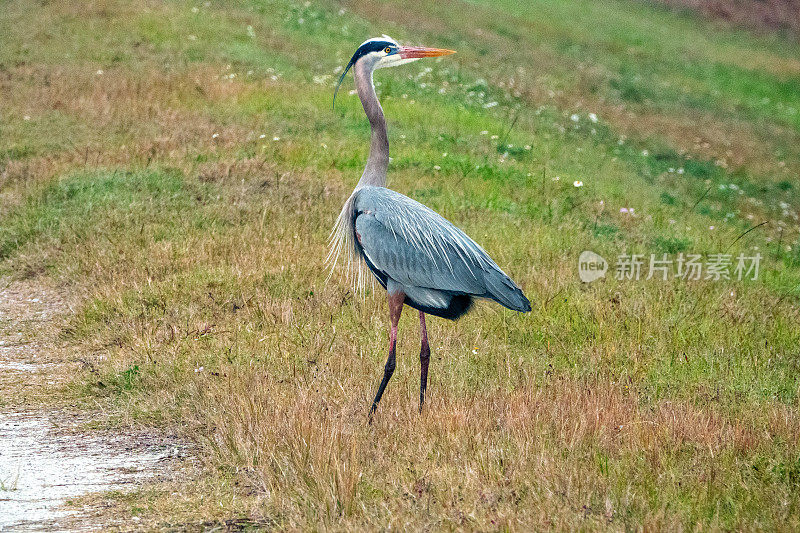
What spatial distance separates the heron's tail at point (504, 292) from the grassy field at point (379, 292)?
1.84 ft

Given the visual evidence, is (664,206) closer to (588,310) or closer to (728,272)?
(728,272)

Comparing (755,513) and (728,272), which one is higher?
(755,513)

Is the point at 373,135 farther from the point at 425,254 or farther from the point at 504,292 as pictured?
the point at 504,292

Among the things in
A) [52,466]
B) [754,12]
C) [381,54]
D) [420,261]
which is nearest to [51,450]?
[52,466]

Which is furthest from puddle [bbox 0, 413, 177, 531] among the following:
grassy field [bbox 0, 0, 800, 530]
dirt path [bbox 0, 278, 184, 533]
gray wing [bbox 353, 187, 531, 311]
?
gray wing [bbox 353, 187, 531, 311]

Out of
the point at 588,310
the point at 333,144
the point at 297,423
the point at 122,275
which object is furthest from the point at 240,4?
the point at 297,423

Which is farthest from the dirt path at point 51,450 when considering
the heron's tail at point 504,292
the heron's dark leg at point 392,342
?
the heron's tail at point 504,292

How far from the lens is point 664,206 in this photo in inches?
496

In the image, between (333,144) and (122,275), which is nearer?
(122,275)

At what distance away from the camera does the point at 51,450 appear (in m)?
5.41

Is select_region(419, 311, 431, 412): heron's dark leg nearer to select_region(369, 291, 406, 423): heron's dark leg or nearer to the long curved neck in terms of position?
select_region(369, 291, 406, 423): heron's dark leg

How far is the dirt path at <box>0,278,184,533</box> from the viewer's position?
14.9 feet

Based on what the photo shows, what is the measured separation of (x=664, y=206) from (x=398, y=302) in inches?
303

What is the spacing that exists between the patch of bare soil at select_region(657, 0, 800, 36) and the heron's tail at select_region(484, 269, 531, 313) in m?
36.4
